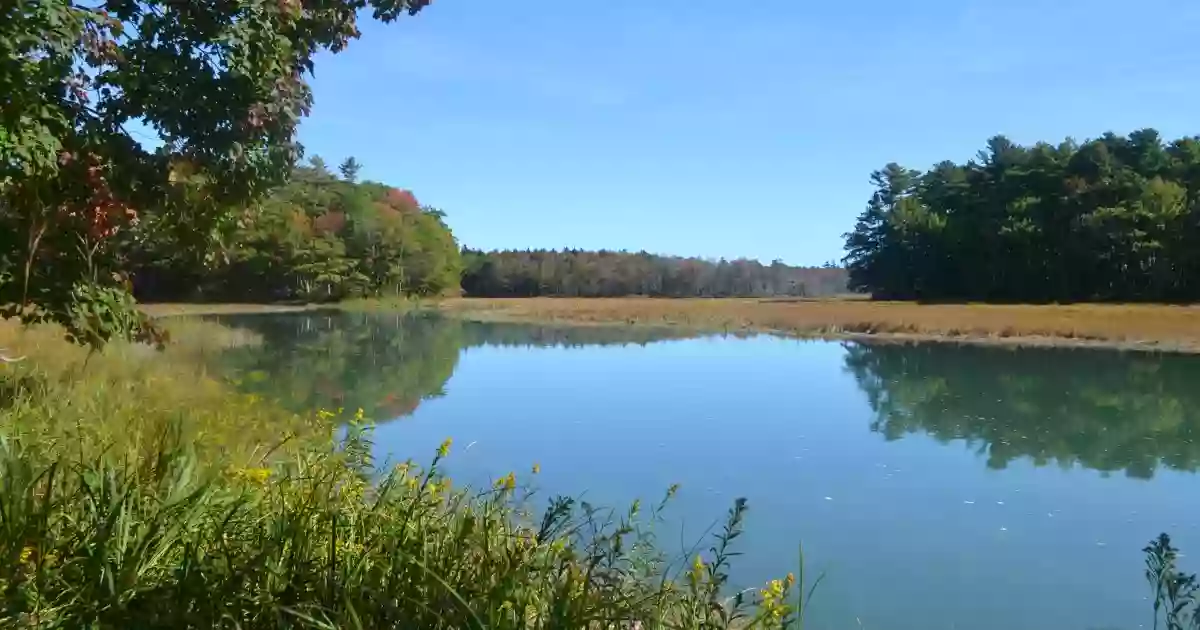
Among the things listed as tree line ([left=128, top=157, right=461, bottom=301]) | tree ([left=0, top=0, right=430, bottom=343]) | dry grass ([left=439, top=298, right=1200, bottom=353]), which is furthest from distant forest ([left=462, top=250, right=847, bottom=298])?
tree ([left=0, top=0, right=430, bottom=343])

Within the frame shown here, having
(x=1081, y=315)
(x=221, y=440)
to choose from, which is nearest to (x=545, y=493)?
(x=221, y=440)

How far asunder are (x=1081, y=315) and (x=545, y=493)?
32.4 metres

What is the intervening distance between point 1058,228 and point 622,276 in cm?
4264

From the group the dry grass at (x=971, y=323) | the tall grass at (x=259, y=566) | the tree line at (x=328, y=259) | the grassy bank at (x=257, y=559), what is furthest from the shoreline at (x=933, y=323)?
the tall grass at (x=259, y=566)

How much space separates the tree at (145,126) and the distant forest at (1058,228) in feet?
153

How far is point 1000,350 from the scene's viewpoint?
26219 mm

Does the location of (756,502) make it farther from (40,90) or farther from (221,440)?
(40,90)

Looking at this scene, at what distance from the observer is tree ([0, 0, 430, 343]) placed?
5633 millimetres

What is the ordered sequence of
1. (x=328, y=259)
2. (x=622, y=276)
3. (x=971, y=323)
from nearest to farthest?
(x=971, y=323)
(x=328, y=259)
(x=622, y=276)

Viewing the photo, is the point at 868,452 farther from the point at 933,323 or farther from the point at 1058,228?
the point at 1058,228

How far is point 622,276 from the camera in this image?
86062mm

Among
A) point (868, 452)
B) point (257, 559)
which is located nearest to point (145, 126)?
point (257, 559)

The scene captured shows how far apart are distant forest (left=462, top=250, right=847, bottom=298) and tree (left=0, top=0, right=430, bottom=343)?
73.0 m

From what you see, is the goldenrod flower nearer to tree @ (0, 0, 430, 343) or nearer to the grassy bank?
the grassy bank
